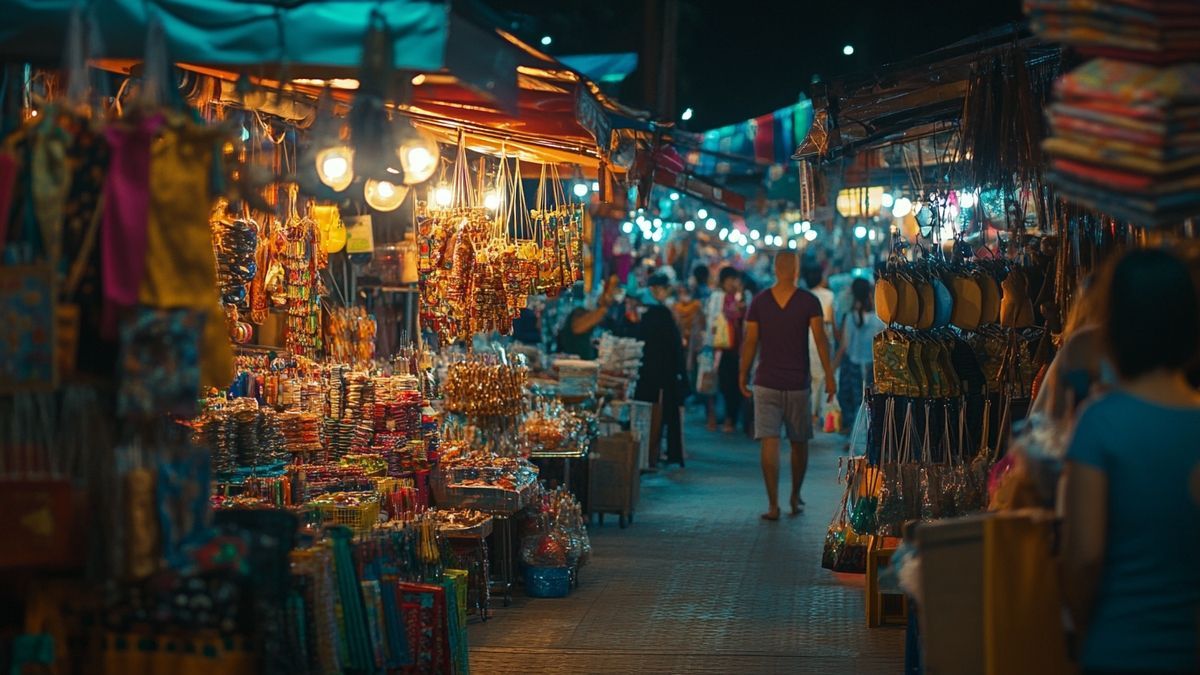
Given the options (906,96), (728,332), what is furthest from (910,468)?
(728,332)

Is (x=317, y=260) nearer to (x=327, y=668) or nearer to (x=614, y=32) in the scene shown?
(x=327, y=668)

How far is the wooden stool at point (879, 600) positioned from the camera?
7.75 metres

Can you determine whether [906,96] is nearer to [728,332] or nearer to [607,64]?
[607,64]

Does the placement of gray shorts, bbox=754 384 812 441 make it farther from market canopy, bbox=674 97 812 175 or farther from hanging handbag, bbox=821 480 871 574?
market canopy, bbox=674 97 812 175

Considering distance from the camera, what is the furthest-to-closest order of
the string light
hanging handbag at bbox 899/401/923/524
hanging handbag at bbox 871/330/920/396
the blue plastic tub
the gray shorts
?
1. the gray shorts
2. the string light
3. the blue plastic tub
4. hanging handbag at bbox 871/330/920/396
5. hanging handbag at bbox 899/401/923/524

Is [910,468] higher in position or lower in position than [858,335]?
lower

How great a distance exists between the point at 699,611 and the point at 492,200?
342 cm

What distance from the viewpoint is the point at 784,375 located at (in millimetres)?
11547

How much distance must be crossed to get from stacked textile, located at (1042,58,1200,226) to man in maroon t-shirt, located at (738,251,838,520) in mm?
7558

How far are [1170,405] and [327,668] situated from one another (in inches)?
111

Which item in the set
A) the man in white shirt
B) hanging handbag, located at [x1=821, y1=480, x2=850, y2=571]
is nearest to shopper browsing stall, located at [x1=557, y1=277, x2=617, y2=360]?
the man in white shirt

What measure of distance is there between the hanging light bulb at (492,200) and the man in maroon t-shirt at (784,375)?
103 inches

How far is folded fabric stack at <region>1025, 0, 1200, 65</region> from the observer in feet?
12.6

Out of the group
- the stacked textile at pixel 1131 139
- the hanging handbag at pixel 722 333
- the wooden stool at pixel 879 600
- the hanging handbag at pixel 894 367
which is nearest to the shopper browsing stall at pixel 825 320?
the hanging handbag at pixel 722 333
